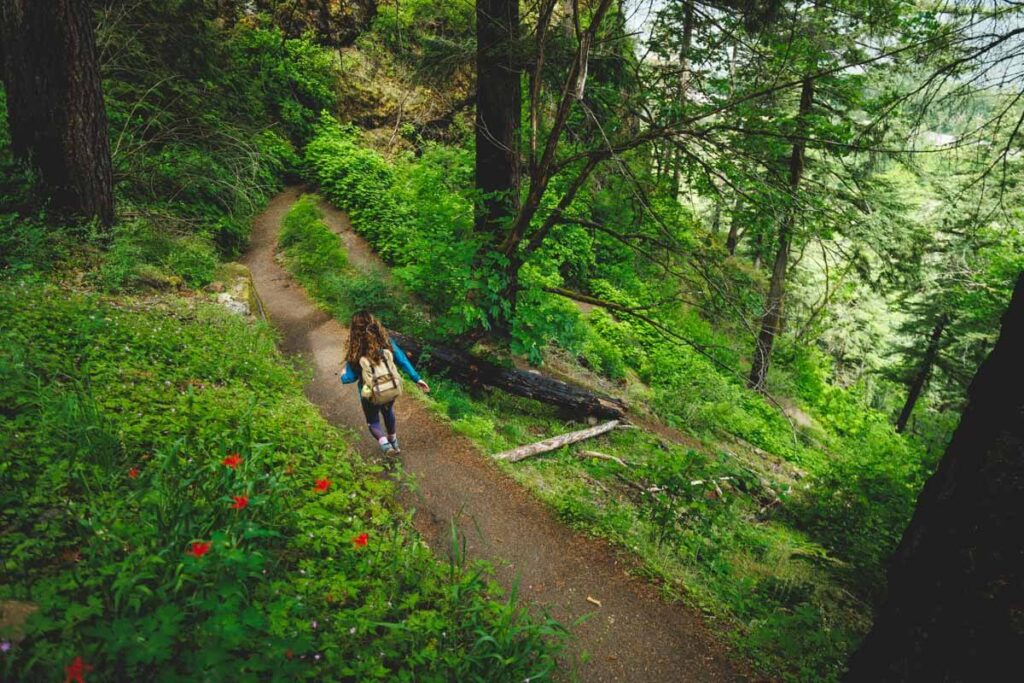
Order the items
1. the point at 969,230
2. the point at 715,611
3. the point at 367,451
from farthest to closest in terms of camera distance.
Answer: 1. the point at 367,451
2. the point at 969,230
3. the point at 715,611

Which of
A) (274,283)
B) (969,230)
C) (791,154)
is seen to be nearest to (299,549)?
(969,230)

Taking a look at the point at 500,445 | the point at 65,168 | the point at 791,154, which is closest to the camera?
the point at 500,445

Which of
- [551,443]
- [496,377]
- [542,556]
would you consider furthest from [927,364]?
[542,556]

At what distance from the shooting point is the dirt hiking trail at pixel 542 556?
11.8 ft

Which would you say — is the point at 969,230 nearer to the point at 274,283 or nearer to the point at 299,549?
the point at 299,549

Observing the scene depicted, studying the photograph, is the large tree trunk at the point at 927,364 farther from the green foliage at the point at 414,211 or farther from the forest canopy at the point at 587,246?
the green foliage at the point at 414,211

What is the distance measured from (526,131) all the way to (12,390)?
22.7 feet

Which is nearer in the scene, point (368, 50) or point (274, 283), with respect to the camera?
point (274, 283)

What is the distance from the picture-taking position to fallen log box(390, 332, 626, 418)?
795cm

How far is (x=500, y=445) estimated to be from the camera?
636cm

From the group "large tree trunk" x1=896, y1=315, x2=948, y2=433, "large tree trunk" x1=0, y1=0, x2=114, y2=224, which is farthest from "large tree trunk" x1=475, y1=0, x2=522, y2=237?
"large tree trunk" x1=896, y1=315, x2=948, y2=433

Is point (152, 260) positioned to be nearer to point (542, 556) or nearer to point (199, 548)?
point (199, 548)

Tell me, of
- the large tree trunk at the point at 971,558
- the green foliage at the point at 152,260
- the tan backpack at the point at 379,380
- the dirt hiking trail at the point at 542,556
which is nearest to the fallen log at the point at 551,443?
the dirt hiking trail at the point at 542,556

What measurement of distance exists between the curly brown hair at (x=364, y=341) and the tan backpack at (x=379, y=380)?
0.06 meters
